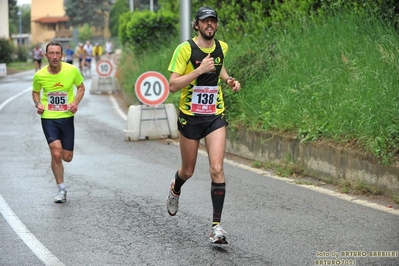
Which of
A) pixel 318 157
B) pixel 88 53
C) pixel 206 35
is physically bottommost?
pixel 88 53

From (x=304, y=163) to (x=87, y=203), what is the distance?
3323 mm

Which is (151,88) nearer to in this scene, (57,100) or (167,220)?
(57,100)

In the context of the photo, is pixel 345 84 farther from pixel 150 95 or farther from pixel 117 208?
pixel 150 95

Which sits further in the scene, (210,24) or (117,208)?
(117,208)

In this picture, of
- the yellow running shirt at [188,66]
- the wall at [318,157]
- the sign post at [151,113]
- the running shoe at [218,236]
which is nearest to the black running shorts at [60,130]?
A: the yellow running shirt at [188,66]

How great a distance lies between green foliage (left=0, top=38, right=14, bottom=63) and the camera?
61928 mm

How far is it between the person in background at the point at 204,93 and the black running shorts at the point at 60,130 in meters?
2.81

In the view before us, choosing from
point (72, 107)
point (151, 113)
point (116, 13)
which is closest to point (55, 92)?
point (72, 107)

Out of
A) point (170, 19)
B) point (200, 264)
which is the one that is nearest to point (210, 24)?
point (200, 264)

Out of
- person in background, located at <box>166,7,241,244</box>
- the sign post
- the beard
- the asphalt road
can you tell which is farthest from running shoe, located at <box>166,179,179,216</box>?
the sign post

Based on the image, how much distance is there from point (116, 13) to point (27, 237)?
3881 inches

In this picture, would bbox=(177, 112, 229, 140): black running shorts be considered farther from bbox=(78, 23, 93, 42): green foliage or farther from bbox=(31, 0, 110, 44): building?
bbox=(78, 23, 93, 42): green foliage

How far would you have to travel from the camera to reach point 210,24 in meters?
8.04

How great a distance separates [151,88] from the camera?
17.9m
